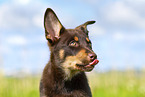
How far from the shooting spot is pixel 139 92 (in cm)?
1245

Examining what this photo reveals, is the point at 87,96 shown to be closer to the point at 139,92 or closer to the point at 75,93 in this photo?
the point at 75,93

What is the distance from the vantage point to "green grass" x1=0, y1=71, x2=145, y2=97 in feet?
40.5

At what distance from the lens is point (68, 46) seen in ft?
17.4

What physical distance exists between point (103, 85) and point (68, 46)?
412 inches

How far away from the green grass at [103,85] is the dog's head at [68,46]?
7.25m

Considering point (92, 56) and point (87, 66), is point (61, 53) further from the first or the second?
point (92, 56)

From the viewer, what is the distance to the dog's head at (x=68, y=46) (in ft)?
16.3

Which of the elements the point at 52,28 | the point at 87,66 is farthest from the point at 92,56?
the point at 52,28

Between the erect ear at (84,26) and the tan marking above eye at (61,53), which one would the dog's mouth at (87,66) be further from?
the erect ear at (84,26)

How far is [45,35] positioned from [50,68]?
85cm

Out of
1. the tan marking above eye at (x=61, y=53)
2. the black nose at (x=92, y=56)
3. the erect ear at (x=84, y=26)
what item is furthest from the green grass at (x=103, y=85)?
the black nose at (x=92, y=56)

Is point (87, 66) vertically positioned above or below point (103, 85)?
above

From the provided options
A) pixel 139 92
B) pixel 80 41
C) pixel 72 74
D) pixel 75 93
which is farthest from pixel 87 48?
pixel 139 92

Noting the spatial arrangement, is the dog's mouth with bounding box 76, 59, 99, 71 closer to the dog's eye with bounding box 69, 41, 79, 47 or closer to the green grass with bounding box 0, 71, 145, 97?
the dog's eye with bounding box 69, 41, 79, 47
